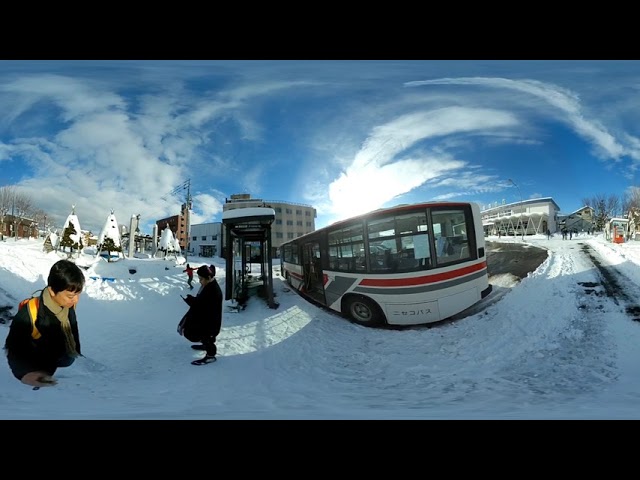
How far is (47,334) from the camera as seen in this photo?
114cm

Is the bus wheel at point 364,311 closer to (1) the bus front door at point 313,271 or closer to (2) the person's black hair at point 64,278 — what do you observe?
(1) the bus front door at point 313,271

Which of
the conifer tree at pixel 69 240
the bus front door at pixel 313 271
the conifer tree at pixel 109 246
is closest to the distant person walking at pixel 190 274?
the conifer tree at pixel 109 246

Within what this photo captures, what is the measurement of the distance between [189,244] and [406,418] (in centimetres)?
135

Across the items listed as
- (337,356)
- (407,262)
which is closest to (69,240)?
(337,356)

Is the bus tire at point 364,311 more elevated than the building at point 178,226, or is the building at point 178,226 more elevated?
the building at point 178,226

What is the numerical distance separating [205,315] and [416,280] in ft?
3.61

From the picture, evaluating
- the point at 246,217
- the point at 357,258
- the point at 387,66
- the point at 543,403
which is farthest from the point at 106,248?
the point at 543,403

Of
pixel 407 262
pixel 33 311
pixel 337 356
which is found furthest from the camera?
pixel 337 356

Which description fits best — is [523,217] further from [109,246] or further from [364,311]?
[109,246]

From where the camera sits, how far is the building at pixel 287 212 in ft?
4.68

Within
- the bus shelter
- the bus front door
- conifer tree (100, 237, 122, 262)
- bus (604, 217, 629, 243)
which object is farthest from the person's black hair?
bus (604, 217, 629, 243)

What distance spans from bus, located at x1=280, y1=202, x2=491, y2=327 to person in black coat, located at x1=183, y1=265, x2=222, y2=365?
23.7 inches

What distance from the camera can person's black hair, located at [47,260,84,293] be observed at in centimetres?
116

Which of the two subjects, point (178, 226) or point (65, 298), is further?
point (178, 226)
